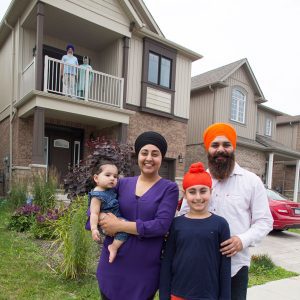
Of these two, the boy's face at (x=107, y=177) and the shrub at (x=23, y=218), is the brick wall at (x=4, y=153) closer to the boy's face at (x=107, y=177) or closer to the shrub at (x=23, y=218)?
the shrub at (x=23, y=218)

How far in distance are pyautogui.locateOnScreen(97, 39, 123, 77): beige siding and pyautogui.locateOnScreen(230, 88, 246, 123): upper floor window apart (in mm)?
7896

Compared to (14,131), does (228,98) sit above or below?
above

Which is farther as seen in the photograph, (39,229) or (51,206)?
(51,206)

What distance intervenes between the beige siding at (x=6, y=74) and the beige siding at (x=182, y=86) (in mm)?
6588

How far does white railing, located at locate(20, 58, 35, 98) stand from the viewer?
10255mm

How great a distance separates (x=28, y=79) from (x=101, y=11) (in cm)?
340

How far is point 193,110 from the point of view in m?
18.2

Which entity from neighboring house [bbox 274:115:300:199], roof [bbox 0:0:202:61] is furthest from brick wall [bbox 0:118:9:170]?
neighboring house [bbox 274:115:300:199]

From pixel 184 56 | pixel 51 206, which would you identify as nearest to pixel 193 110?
pixel 184 56

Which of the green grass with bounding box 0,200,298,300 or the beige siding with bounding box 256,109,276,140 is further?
the beige siding with bounding box 256,109,276,140

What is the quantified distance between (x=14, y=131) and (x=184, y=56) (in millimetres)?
7691

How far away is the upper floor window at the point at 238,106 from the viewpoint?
18.1 m

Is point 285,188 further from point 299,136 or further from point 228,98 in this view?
point 228,98

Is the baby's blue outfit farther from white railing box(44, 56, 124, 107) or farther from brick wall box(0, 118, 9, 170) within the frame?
brick wall box(0, 118, 9, 170)
